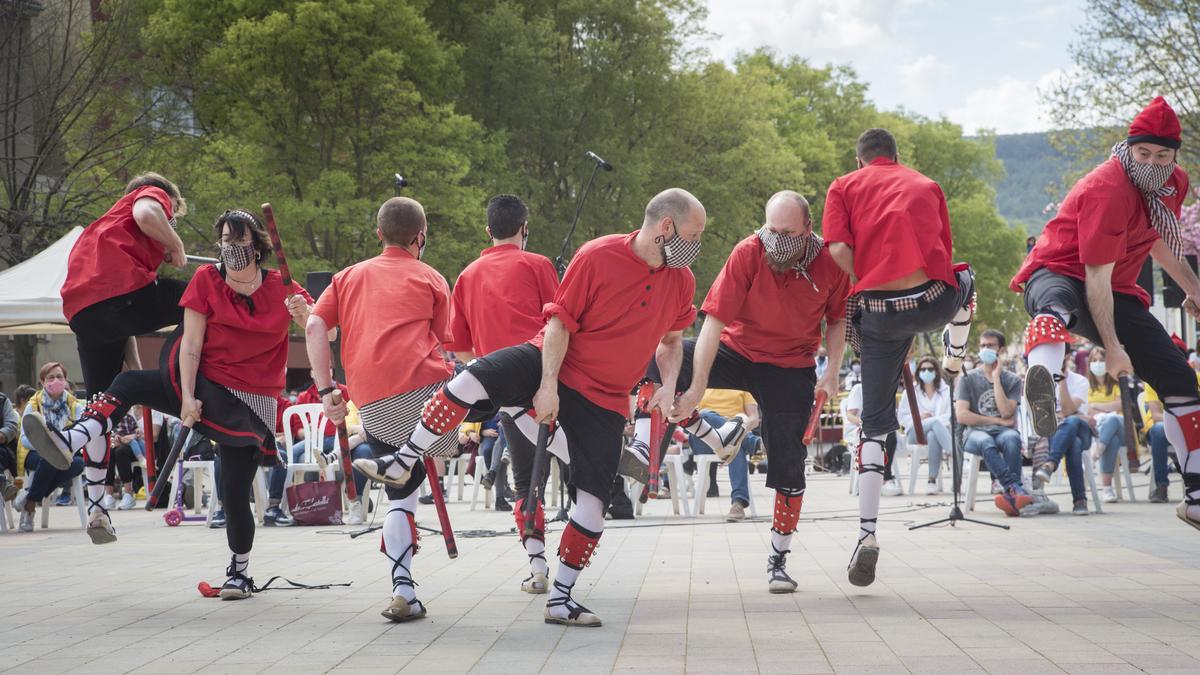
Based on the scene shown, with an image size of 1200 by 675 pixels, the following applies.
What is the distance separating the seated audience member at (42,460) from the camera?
13586 millimetres

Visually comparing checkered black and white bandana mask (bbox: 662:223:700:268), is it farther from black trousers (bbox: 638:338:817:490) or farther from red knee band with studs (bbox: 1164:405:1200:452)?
red knee band with studs (bbox: 1164:405:1200:452)

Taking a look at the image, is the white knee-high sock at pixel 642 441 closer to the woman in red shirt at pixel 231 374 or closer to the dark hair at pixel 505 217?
the dark hair at pixel 505 217

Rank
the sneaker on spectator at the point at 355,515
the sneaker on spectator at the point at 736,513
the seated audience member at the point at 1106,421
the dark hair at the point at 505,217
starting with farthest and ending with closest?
1. the seated audience member at the point at 1106,421
2. the sneaker on spectator at the point at 355,515
3. the sneaker on spectator at the point at 736,513
4. the dark hair at the point at 505,217

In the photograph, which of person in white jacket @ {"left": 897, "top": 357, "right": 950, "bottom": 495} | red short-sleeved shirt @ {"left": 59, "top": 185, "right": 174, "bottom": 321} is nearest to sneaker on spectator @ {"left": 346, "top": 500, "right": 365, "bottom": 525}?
red short-sleeved shirt @ {"left": 59, "top": 185, "right": 174, "bottom": 321}

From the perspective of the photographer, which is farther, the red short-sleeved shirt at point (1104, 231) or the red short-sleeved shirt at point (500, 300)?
the red short-sleeved shirt at point (500, 300)

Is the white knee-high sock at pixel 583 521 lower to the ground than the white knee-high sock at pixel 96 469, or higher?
lower

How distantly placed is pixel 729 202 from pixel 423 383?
3382cm

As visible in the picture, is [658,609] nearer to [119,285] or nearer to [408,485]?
[408,485]

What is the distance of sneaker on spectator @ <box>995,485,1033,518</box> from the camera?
1261 centimetres

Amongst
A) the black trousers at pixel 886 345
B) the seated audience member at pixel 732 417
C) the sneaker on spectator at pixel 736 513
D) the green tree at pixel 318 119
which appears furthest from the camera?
the green tree at pixel 318 119

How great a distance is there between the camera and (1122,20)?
31.7 meters

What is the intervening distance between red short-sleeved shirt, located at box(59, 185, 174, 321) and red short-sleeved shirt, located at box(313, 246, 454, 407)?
167 centimetres

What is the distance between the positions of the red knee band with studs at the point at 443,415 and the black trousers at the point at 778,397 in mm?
1476

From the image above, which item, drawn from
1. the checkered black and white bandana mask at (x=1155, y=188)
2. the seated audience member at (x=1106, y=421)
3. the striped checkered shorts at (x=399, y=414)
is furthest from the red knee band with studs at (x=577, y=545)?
the seated audience member at (x=1106, y=421)
